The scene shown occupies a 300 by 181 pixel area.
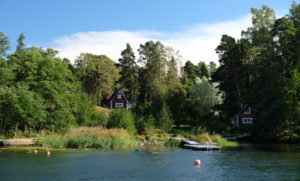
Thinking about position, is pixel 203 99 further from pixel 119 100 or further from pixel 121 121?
pixel 121 121

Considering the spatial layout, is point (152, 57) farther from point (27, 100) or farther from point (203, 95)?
point (27, 100)

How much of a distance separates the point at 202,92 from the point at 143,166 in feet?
150

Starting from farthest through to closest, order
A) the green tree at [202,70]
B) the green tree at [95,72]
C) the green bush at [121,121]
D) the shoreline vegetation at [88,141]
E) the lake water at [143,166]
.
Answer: the green tree at [202,70], the green tree at [95,72], the green bush at [121,121], the shoreline vegetation at [88,141], the lake water at [143,166]

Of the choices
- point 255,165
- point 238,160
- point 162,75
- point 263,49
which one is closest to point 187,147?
point 238,160

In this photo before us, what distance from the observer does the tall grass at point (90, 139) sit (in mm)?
36344

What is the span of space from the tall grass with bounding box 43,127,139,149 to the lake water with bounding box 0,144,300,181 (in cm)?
366

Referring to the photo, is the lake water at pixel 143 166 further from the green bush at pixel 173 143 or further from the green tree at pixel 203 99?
the green tree at pixel 203 99

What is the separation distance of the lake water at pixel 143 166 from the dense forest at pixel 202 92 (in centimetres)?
1520

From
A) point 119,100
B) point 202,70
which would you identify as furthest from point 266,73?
point 202,70

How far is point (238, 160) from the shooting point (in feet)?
95.1

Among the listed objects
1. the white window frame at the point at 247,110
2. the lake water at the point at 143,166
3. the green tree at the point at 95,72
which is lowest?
the lake water at the point at 143,166

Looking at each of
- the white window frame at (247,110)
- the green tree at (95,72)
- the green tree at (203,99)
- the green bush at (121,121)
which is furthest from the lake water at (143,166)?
the green tree at (95,72)

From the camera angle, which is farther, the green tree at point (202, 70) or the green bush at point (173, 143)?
the green tree at point (202, 70)

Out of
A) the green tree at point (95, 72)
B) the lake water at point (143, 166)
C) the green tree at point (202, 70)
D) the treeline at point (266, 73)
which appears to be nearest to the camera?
the lake water at point (143, 166)
